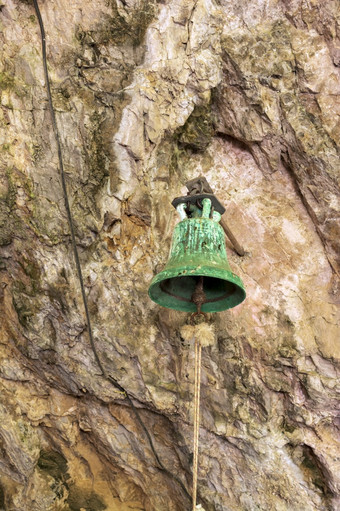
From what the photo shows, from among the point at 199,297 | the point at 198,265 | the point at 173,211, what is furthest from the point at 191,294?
the point at 173,211

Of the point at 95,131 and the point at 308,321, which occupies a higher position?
the point at 95,131

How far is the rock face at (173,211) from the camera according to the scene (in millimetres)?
3684

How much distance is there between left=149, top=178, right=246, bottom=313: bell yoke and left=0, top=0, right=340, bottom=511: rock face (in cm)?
86

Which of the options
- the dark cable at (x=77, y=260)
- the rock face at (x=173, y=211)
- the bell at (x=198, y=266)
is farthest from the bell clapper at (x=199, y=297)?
the dark cable at (x=77, y=260)

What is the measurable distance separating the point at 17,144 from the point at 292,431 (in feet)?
11.9

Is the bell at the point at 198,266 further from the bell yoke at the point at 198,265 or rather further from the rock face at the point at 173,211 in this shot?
the rock face at the point at 173,211

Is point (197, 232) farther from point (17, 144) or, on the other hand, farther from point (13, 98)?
point (13, 98)

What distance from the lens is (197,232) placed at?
269 cm

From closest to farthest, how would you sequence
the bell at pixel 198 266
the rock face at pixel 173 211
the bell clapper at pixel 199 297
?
the bell at pixel 198 266
the bell clapper at pixel 199 297
the rock face at pixel 173 211

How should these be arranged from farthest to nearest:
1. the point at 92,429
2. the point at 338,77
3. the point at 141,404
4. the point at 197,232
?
1. the point at 92,429
2. the point at 141,404
3. the point at 338,77
4. the point at 197,232

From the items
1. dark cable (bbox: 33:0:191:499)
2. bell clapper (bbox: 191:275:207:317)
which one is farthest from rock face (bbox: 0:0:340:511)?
bell clapper (bbox: 191:275:207:317)

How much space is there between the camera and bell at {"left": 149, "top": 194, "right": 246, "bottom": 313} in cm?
253

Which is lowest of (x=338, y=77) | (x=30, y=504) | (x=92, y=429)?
(x=30, y=504)

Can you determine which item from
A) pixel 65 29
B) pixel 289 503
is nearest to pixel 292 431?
pixel 289 503
